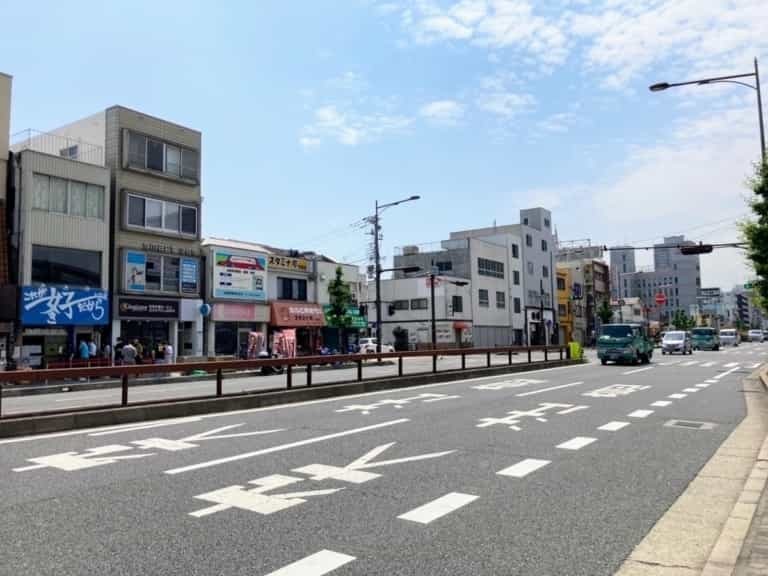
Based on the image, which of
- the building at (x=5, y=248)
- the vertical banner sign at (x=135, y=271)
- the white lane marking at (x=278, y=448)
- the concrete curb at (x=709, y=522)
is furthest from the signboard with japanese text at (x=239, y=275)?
the concrete curb at (x=709, y=522)

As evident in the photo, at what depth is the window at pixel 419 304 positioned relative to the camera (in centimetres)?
6631

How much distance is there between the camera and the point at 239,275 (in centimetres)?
3975

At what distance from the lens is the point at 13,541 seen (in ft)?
15.9

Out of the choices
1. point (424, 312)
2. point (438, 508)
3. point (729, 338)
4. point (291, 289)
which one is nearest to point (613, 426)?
point (438, 508)

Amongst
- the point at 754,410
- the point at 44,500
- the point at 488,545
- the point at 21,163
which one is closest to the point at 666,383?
the point at 754,410

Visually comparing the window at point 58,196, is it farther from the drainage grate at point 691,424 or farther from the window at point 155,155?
the drainage grate at point 691,424

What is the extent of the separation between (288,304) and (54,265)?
16.6 m

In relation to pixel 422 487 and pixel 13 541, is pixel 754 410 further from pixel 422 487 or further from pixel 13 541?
pixel 13 541

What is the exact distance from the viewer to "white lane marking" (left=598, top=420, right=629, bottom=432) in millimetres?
10469

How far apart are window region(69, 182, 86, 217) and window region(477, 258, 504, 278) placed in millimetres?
45740

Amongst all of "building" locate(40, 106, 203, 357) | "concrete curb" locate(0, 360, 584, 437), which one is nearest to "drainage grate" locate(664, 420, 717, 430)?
"concrete curb" locate(0, 360, 584, 437)

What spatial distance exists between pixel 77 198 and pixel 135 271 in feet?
15.5

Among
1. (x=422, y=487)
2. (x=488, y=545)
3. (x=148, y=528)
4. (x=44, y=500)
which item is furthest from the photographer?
(x=422, y=487)

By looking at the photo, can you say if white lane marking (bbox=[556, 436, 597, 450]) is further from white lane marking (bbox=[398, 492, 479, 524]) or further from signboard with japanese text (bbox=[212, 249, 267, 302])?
signboard with japanese text (bbox=[212, 249, 267, 302])
